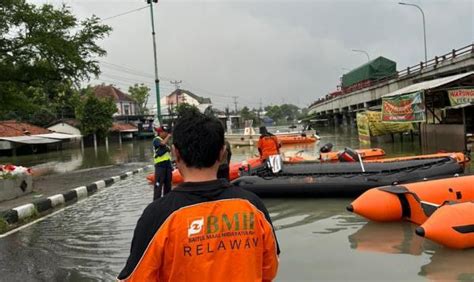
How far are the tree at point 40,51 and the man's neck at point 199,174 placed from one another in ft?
45.7

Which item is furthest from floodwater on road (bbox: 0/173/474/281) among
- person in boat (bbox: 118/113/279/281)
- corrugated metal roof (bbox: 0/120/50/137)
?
corrugated metal roof (bbox: 0/120/50/137)

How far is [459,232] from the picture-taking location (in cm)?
554

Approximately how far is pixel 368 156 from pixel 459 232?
791 cm

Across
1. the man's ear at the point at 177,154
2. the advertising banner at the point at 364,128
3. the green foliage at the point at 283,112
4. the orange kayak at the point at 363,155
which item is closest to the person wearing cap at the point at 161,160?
the orange kayak at the point at 363,155

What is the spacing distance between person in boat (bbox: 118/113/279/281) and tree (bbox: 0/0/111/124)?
1394 cm

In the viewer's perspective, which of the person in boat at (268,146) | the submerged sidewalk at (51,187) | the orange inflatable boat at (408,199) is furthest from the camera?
the person in boat at (268,146)

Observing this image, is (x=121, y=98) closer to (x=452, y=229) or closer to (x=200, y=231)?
(x=452, y=229)

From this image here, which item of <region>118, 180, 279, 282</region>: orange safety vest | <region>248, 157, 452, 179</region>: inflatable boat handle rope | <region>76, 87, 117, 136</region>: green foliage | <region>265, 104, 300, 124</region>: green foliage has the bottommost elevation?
<region>248, 157, 452, 179</region>: inflatable boat handle rope

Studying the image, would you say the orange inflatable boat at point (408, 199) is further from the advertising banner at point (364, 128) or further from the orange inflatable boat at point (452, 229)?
the advertising banner at point (364, 128)

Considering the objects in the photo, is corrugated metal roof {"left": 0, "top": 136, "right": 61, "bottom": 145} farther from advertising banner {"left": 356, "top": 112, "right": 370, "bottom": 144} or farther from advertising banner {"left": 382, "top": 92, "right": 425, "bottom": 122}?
advertising banner {"left": 382, "top": 92, "right": 425, "bottom": 122}

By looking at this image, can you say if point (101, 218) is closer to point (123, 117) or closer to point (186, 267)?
point (186, 267)

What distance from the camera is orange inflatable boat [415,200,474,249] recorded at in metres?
5.52

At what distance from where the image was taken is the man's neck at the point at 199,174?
1.88 meters

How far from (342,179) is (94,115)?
36.7 m
